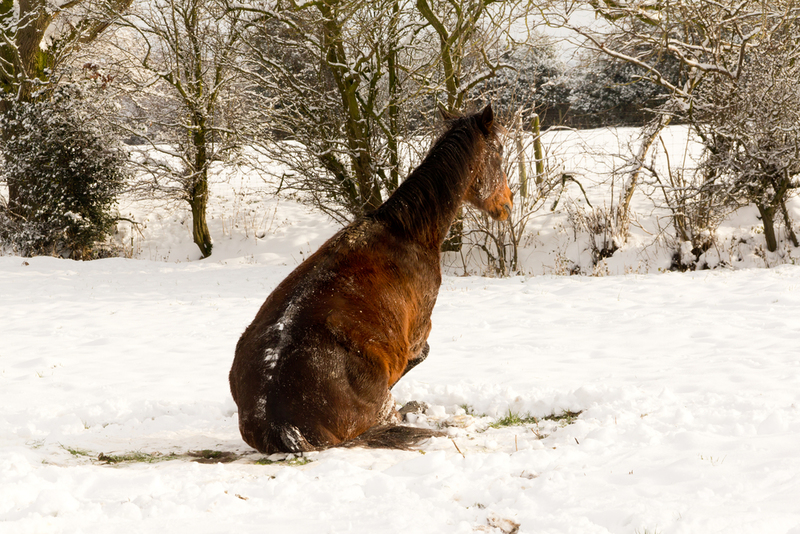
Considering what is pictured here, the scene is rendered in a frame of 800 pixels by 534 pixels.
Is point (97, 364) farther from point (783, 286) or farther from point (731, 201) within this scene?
point (731, 201)

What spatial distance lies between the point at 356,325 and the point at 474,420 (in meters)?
1.30

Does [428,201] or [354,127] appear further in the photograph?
[354,127]

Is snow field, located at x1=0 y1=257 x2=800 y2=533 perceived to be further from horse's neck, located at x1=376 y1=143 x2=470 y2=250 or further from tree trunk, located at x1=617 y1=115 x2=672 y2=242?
tree trunk, located at x1=617 y1=115 x2=672 y2=242

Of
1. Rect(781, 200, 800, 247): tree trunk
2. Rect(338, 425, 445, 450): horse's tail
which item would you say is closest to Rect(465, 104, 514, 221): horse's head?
Rect(338, 425, 445, 450): horse's tail

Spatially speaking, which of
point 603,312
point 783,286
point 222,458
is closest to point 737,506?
point 222,458

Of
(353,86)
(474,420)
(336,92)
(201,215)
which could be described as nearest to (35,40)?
(201,215)

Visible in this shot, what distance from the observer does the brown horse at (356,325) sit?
3.20 m

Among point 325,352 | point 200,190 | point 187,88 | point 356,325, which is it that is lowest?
point 325,352

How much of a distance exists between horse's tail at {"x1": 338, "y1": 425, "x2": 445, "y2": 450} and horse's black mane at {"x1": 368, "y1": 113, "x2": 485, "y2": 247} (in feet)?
4.43

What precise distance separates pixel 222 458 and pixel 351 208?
29.6 feet

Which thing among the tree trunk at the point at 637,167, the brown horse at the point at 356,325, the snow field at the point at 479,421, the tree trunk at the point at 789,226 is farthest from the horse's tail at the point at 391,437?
the tree trunk at the point at 789,226

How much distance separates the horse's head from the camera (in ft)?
14.9

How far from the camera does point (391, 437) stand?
356 centimetres

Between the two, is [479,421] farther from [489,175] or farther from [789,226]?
[789,226]
